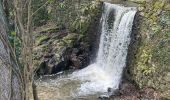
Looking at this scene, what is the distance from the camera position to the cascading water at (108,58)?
11102 mm

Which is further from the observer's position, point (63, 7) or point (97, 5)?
point (63, 7)

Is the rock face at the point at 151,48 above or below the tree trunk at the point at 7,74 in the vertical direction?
below

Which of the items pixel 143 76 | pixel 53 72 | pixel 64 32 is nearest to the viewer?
pixel 143 76

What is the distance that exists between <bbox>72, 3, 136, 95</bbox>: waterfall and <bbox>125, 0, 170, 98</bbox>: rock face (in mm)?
360

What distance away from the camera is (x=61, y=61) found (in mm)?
12484

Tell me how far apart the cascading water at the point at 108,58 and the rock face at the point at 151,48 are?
37cm

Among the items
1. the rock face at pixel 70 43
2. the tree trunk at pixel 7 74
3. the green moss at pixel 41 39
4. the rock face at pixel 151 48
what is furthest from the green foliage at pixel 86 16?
the tree trunk at pixel 7 74

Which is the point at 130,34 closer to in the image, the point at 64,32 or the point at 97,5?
the point at 97,5

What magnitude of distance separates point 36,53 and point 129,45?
3.52m

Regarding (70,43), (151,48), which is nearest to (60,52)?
(70,43)

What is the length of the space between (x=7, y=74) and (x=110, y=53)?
990 centimetres

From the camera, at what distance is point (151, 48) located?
34.5 feet

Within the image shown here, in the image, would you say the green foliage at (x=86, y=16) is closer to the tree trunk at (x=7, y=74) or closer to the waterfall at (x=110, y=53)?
the waterfall at (x=110, y=53)

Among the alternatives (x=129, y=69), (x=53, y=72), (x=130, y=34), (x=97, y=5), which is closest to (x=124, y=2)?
(x=97, y=5)
